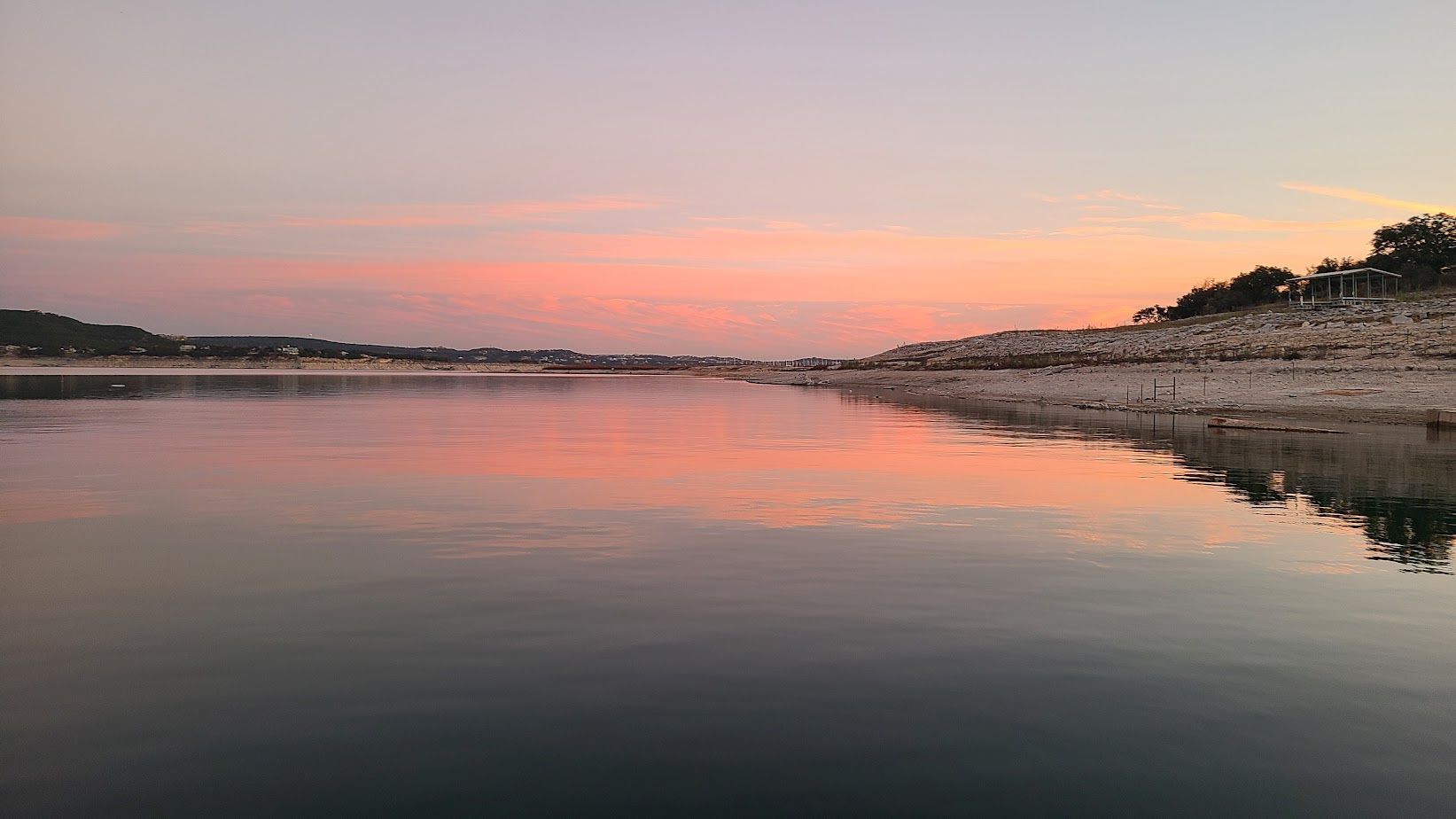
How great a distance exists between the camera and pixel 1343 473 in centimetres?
2600

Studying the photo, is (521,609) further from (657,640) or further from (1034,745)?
(1034,745)

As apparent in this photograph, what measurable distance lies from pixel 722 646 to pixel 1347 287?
134 m

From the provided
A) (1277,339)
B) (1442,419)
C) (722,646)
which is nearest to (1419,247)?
(1277,339)

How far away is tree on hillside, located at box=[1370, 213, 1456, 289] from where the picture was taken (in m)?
119

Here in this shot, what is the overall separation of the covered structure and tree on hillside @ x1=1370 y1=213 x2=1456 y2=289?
4729mm

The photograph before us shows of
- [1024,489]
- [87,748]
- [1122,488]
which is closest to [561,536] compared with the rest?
[87,748]

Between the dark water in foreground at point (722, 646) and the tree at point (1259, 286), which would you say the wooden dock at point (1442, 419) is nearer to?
the dark water in foreground at point (722, 646)

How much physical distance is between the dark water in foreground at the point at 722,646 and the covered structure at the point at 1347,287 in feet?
307

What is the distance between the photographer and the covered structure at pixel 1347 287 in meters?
102

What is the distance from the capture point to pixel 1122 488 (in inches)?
933

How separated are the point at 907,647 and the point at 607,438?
97.2 ft

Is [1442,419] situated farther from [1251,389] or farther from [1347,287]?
[1347,287]

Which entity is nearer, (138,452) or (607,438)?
(138,452)

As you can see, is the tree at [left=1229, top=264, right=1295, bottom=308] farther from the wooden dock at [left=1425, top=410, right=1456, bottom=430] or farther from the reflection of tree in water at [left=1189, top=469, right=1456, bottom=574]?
the reflection of tree in water at [left=1189, top=469, right=1456, bottom=574]
